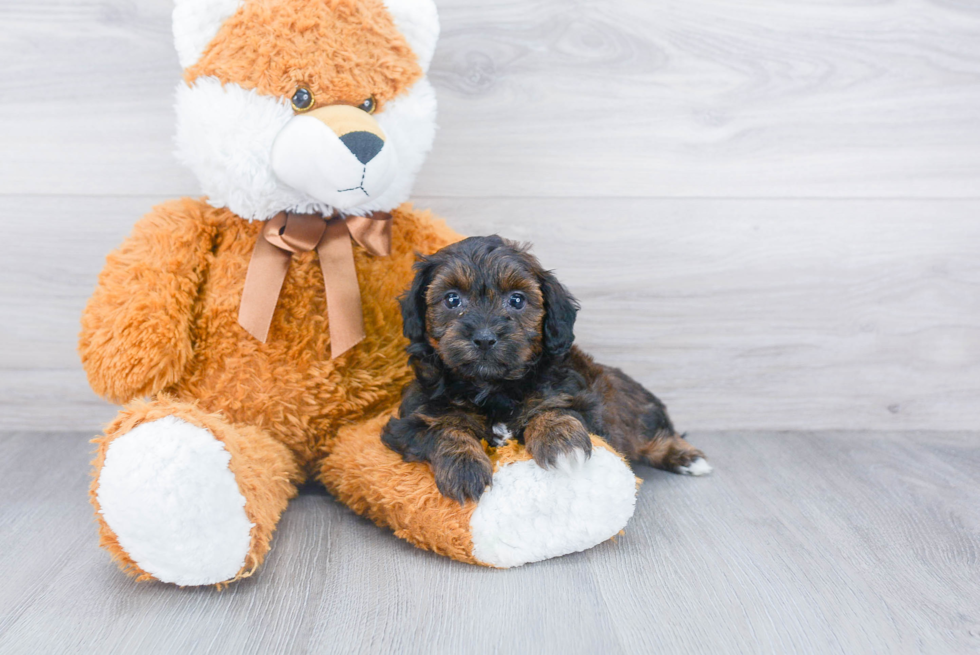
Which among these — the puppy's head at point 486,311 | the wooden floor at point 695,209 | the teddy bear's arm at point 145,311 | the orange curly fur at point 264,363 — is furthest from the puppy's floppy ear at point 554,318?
the teddy bear's arm at point 145,311

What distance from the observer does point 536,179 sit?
2.09 metres

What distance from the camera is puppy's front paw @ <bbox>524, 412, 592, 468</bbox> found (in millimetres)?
1364

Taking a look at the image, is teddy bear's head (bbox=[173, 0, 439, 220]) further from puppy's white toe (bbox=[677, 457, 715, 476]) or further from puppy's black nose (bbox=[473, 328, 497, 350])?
puppy's white toe (bbox=[677, 457, 715, 476])

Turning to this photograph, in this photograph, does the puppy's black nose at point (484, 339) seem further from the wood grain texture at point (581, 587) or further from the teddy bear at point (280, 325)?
the wood grain texture at point (581, 587)

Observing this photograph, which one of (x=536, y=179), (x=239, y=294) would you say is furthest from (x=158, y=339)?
(x=536, y=179)

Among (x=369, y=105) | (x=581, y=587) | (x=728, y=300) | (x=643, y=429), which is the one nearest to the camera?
(x=581, y=587)

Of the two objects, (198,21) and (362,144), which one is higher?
(198,21)

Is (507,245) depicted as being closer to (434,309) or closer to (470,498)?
(434,309)

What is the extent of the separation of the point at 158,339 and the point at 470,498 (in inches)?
28.8

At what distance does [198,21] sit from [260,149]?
284mm

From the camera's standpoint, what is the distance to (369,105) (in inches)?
61.1

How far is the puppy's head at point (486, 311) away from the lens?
4.50ft

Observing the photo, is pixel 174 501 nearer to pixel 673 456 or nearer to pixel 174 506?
pixel 174 506

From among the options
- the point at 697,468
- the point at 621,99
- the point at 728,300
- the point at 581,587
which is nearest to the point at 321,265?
the point at 581,587
